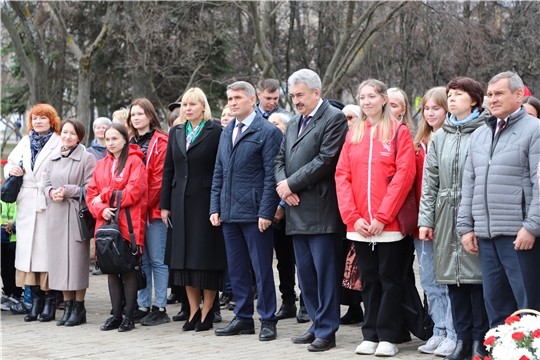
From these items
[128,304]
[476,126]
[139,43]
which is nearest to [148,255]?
[128,304]

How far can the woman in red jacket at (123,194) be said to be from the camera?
779 cm

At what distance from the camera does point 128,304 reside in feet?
25.7

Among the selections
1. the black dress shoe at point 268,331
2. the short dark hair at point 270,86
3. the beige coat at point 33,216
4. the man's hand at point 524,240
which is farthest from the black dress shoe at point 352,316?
the beige coat at point 33,216

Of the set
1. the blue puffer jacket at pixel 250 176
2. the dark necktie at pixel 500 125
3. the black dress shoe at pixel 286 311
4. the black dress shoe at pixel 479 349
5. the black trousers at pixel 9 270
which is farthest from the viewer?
the black trousers at pixel 9 270

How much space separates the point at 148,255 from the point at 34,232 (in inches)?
50.0

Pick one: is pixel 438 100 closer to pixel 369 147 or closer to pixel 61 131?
pixel 369 147

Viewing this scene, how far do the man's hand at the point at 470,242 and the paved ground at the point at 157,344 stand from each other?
994 millimetres

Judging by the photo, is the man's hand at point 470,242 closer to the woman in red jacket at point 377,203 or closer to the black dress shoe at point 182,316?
the woman in red jacket at point 377,203

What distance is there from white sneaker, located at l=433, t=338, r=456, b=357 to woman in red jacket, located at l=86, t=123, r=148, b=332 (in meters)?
2.96

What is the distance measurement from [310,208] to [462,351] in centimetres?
163

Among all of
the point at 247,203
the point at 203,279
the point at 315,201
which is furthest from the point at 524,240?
the point at 203,279

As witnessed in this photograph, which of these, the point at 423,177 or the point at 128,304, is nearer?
the point at 423,177

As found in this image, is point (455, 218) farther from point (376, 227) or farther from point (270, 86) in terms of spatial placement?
point (270, 86)

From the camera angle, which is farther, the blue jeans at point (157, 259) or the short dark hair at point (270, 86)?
the short dark hair at point (270, 86)
